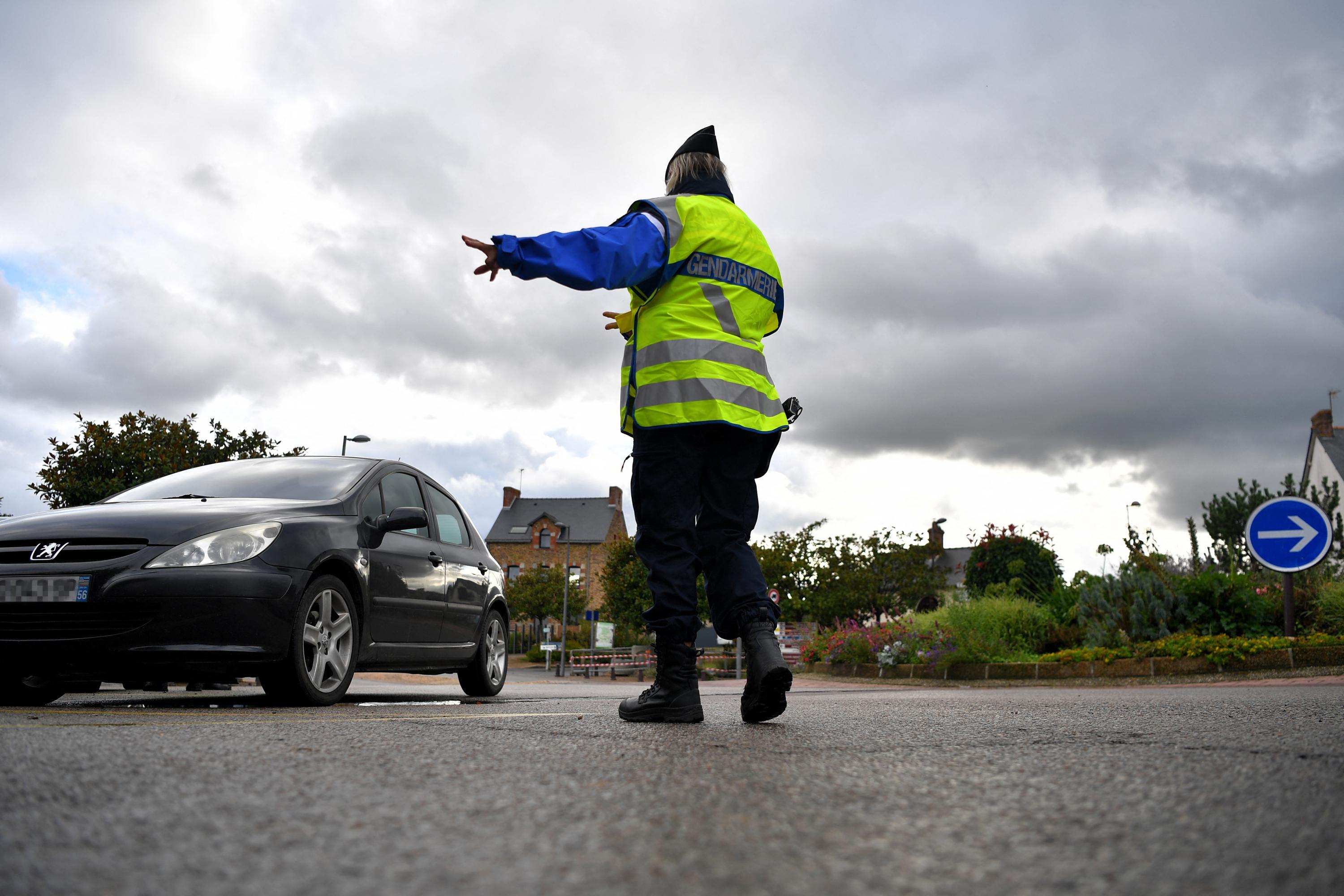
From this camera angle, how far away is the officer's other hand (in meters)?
3.66

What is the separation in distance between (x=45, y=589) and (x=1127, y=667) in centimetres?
1004

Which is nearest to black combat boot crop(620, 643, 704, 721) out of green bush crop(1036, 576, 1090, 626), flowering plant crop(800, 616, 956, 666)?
flowering plant crop(800, 616, 956, 666)

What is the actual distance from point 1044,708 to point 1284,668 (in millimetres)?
6975

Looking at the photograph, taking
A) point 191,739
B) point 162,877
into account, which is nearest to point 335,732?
point 191,739

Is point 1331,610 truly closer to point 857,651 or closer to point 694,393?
point 857,651

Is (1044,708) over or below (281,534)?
below

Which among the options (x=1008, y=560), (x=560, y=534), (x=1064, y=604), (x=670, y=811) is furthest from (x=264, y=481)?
(x=560, y=534)

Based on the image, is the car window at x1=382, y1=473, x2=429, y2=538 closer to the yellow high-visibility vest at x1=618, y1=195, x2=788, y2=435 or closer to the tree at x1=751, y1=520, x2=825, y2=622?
the yellow high-visibility vest at x1=618, y1=195, x2=788, y2=435

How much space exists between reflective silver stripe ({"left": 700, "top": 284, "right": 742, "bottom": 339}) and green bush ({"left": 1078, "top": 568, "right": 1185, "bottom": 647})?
954 cm

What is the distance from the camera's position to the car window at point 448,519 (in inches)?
271

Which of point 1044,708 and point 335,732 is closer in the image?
point 335,732

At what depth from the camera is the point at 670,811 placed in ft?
5.29

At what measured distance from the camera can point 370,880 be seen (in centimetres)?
114

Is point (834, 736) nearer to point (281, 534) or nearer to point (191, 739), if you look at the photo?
point (191, 739)
